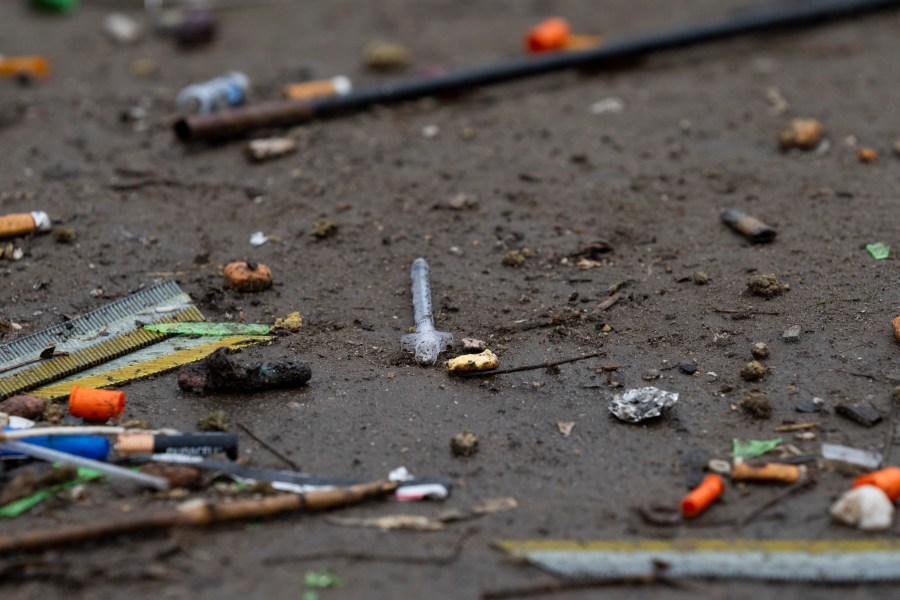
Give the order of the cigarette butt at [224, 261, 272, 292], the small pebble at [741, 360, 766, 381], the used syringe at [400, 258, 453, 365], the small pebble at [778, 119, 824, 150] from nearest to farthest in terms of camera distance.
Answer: the small pebble at [741, 360, 766, 381], the used syringe at [400, 258, 453, 365], the cigarette butt at [224, 261, 272, 292], the small pebble at [778, 119, 824, 150]

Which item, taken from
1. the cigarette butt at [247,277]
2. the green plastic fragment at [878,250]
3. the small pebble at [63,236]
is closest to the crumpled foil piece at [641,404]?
the green plastic fragment at [878,250]

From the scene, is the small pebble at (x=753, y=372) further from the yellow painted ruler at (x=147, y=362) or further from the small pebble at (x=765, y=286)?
the yellow painted ruler at (x=147, y=362)

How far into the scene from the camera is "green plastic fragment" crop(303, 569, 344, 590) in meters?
2.45

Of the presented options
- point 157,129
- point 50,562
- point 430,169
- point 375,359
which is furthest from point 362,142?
point 50,562

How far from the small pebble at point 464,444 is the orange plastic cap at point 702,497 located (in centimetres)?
64

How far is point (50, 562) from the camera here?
250 cm

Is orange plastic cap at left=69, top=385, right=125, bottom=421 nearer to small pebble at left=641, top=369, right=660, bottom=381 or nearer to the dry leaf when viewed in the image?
the dry leaf

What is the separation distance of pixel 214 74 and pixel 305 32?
0.96m

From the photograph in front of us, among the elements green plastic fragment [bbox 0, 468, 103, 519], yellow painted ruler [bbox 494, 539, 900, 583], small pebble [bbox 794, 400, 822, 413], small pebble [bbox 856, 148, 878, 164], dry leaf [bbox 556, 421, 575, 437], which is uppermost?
small pebble [bbox 856, 148, 878, 164]

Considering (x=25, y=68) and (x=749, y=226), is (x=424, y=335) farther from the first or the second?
(x=25, y=68)

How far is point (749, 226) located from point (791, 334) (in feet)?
2.60

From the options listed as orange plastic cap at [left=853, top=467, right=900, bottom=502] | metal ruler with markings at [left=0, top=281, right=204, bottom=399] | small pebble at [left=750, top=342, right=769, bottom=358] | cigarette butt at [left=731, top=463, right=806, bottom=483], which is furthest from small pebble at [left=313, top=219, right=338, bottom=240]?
orange plastic cap at [left=853, top=467, right=900, bottom=502]

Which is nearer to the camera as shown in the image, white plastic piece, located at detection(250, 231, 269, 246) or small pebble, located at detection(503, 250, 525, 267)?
small pebble, located at detection(503, 250, 525, 267)

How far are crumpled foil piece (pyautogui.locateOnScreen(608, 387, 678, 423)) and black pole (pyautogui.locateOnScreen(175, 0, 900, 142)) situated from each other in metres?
2.80
